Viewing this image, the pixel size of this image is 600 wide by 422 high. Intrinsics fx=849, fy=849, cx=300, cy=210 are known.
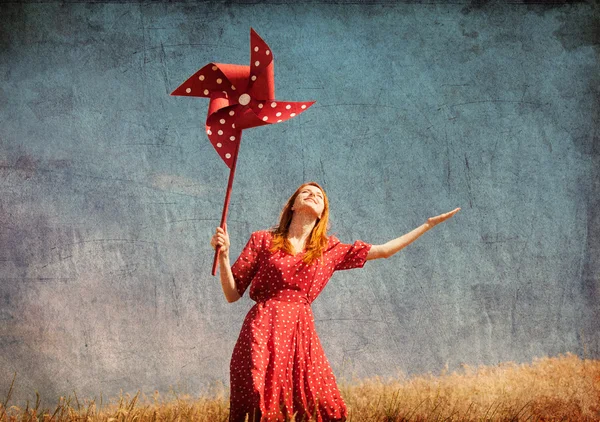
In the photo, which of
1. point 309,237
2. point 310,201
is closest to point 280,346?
point 309,237

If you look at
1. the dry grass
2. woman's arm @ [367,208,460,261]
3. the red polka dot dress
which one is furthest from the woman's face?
the dry grass

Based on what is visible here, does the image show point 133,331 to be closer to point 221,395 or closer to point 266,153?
point 221,395

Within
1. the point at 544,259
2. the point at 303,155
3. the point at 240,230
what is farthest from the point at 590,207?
the point at 240,230

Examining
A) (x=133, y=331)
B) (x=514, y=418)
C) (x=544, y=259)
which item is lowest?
(x=514, y=418)

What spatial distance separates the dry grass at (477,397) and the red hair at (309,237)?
0.81m

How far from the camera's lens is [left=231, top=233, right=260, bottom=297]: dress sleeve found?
348cm

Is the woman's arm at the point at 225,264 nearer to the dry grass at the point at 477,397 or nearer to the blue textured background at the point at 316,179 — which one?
the dry grass at the point at 477,397

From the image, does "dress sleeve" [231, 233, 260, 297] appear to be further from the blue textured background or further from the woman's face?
the blue textured background

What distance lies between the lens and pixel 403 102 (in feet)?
14.6

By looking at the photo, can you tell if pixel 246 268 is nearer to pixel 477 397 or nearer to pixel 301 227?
pixel 301 227

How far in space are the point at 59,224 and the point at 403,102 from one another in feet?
6.13

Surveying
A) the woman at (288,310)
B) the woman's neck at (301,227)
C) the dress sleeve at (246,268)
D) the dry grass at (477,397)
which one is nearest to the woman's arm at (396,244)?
the woman at (288,310)

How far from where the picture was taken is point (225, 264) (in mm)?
3396

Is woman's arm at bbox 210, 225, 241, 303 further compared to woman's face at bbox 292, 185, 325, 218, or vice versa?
woman's face at bbox 292, 185, 325, 218
